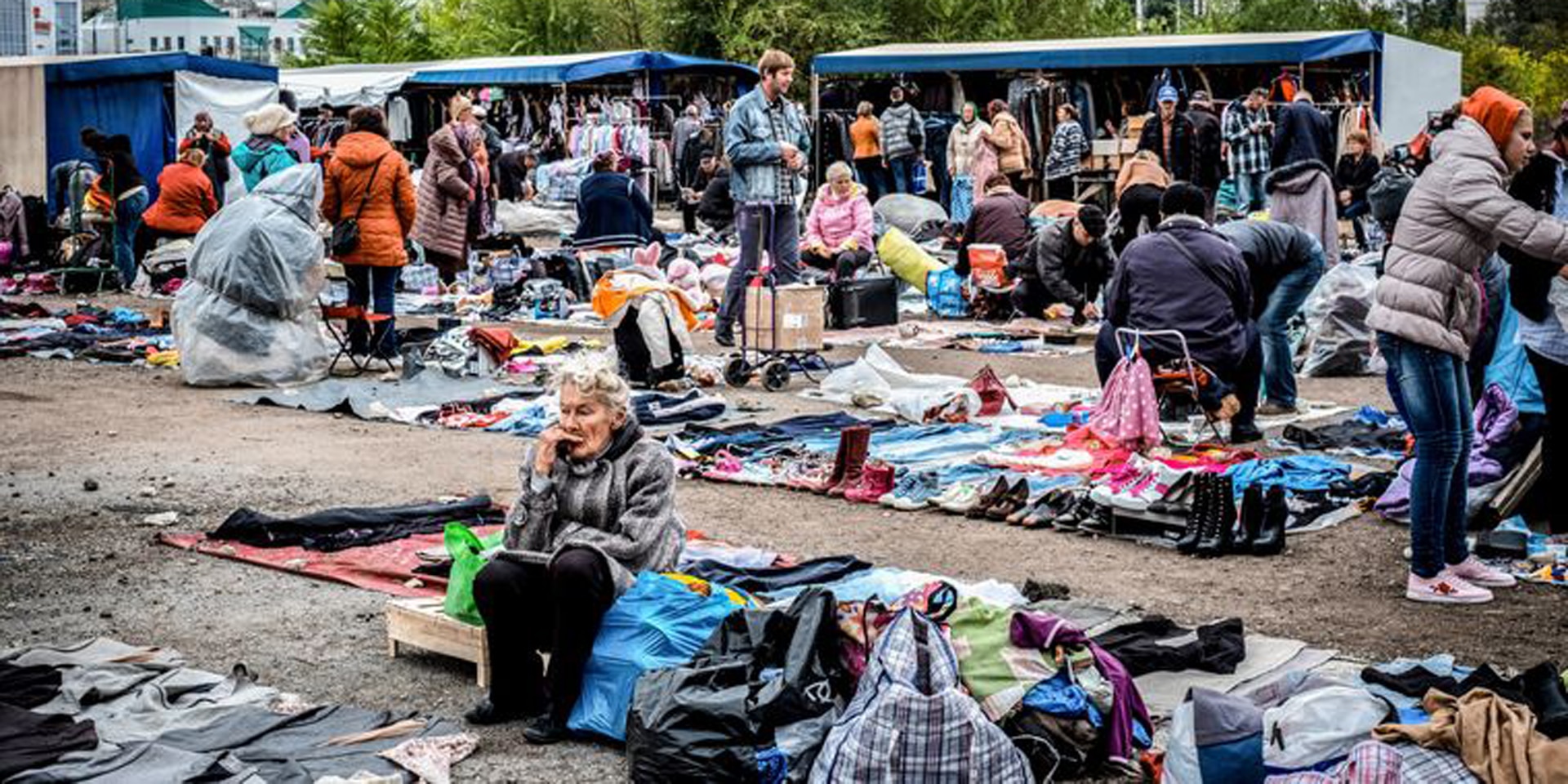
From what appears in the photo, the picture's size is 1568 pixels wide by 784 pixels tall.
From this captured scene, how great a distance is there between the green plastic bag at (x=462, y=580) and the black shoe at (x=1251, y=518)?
10.8 feet

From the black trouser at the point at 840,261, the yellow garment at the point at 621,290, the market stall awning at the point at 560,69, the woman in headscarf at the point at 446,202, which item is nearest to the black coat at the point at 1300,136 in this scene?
the black trouser at the point at 840,261

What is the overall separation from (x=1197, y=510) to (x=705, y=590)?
282cm

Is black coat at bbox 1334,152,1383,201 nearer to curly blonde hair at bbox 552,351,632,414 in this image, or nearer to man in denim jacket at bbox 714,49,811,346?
man in denim jacket at bbox 714,49,811,346

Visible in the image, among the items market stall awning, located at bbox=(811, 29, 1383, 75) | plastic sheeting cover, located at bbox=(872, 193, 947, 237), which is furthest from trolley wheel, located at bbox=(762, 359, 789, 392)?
market stall awning, located at bbox=(811, 29, 1383, 75)

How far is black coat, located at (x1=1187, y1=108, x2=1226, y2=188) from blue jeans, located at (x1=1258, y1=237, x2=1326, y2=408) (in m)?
10.8

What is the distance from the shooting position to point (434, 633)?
6.42 metres

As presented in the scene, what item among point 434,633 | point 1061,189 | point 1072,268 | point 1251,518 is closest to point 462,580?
point 434,633

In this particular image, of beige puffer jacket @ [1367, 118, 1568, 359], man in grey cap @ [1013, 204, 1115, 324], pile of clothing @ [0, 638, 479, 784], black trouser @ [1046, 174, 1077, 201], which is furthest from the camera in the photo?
black trouser @ [1046, 174, 1077, 201]

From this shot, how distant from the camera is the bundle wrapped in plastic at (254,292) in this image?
43.3 feet

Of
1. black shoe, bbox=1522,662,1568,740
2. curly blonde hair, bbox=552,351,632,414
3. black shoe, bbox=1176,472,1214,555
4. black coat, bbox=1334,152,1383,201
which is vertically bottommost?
black shoe, bbox=1176,472,1214,555

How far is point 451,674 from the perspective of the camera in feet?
21.0

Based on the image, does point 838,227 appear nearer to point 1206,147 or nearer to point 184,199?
point 1206,147

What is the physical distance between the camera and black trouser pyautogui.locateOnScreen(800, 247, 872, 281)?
17203mm

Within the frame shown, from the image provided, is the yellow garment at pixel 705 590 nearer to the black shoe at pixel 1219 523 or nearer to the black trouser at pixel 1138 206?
the black shoe at pixel 1219 523
